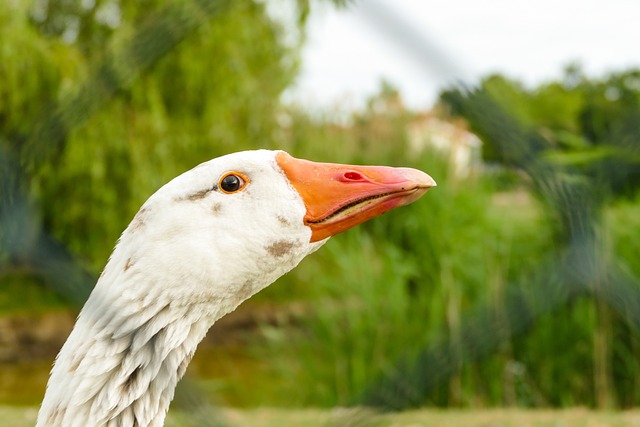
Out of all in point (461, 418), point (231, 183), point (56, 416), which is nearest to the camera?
point (56, 416)

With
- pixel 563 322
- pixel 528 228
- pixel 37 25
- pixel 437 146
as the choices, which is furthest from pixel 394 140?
pixel 37 25

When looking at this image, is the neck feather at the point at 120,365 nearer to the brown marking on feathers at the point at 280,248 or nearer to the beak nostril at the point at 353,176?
the brown marking on feathers at the point at 280,248

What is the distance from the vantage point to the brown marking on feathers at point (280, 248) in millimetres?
900

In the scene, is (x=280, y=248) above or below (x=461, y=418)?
above

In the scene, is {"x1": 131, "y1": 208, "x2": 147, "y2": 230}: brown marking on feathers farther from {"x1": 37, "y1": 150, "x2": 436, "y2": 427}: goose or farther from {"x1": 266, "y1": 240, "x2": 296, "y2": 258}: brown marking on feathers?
{"x1": 266, "y1": 240, "x2": 296, "y2": 258}: brown marking on feathers

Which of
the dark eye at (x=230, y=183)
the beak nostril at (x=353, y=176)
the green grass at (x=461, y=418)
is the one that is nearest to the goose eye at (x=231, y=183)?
the dark eye at (x=230, y=183)

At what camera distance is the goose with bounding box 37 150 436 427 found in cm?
83

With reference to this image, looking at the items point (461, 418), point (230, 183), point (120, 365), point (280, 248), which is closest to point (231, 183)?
point (230, 183)

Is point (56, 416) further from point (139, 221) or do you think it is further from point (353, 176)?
point (353, 176)

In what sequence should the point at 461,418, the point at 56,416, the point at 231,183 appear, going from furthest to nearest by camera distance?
1. the point at 461,418
2. the point at 231,183
3. the point at 56,416

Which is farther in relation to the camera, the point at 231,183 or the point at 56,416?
the point at 231,183

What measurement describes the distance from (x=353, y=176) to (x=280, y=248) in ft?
0.42

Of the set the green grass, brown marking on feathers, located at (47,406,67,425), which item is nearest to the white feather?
brown marking on feathers, located at (47,406,67,425)

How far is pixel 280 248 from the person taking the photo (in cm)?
90
